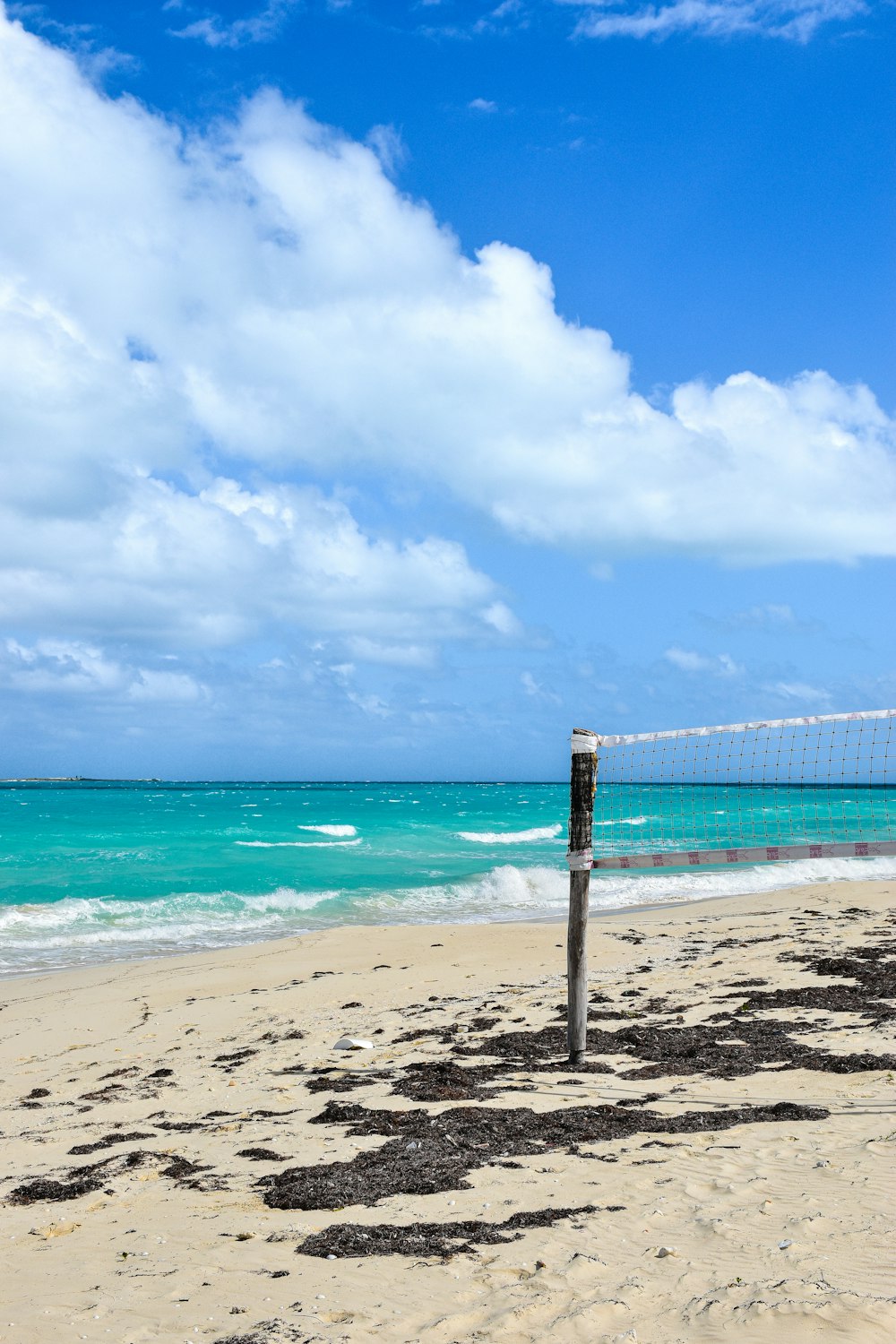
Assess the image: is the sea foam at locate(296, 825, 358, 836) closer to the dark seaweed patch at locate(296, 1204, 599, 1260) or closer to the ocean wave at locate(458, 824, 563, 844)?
the ocean wave at locate(458, 824, 563, 844)

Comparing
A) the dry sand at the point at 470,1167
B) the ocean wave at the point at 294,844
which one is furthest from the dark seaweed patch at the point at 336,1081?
the ocean wave at the point at 294,844

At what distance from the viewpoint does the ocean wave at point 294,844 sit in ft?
107

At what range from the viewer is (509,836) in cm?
4062

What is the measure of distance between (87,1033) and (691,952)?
7.16 metres

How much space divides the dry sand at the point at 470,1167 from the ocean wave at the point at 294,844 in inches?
889

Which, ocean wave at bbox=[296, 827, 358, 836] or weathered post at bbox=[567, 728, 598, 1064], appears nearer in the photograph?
weathered post at bbox=[567, 728, 598, 1064]

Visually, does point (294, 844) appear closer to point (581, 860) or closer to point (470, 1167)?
point (581, 860)

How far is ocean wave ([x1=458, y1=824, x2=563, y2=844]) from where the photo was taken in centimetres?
3847

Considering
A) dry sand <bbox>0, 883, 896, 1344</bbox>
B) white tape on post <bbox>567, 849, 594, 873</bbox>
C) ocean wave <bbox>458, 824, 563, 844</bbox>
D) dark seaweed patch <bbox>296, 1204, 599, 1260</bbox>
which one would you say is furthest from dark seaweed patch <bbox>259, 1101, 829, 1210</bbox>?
ocean wave <bbox>458, 824, 563, 844</bbox>

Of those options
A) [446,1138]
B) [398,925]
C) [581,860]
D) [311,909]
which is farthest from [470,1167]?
[311,909]

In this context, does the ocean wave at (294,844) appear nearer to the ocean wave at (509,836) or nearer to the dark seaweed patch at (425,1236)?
the ocean wave at (509,836)

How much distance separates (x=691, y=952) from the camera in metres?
12.0

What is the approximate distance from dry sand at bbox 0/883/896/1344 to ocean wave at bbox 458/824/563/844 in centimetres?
2840

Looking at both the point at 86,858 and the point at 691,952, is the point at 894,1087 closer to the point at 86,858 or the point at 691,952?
the point at 691,952
